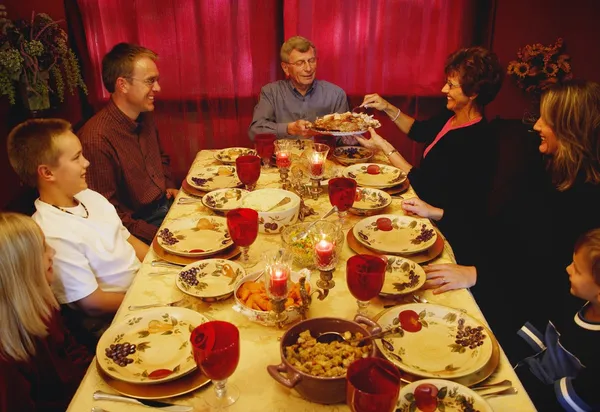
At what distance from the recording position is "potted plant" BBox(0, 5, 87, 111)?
110 inches

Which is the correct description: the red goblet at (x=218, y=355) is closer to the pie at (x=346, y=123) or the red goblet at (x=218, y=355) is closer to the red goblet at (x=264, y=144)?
the red goblet at (x=264, y=144)

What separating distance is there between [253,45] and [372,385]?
10.6 ft

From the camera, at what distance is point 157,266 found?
62.7 inches

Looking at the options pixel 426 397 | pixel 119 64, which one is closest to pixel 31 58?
pixel 119 64

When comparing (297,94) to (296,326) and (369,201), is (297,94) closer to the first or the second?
(369,201)

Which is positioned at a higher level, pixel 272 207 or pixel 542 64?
pixel 542 64

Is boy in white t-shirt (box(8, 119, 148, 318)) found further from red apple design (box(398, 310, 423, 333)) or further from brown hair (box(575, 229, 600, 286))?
brown hair (box(575, 229, 600, 286))

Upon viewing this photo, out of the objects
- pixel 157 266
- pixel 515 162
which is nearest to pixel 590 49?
pixel 515 162

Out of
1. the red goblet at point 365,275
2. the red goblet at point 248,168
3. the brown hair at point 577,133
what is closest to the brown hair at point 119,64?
the red goblet at point 248,168

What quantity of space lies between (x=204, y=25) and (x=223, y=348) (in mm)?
3154

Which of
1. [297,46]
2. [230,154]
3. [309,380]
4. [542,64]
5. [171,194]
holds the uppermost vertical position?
[297,46]

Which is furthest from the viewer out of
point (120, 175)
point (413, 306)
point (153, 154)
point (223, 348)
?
point (153, 154)

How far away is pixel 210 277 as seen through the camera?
1491 mm

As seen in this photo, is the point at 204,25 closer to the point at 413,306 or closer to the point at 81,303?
the point at 81,303
